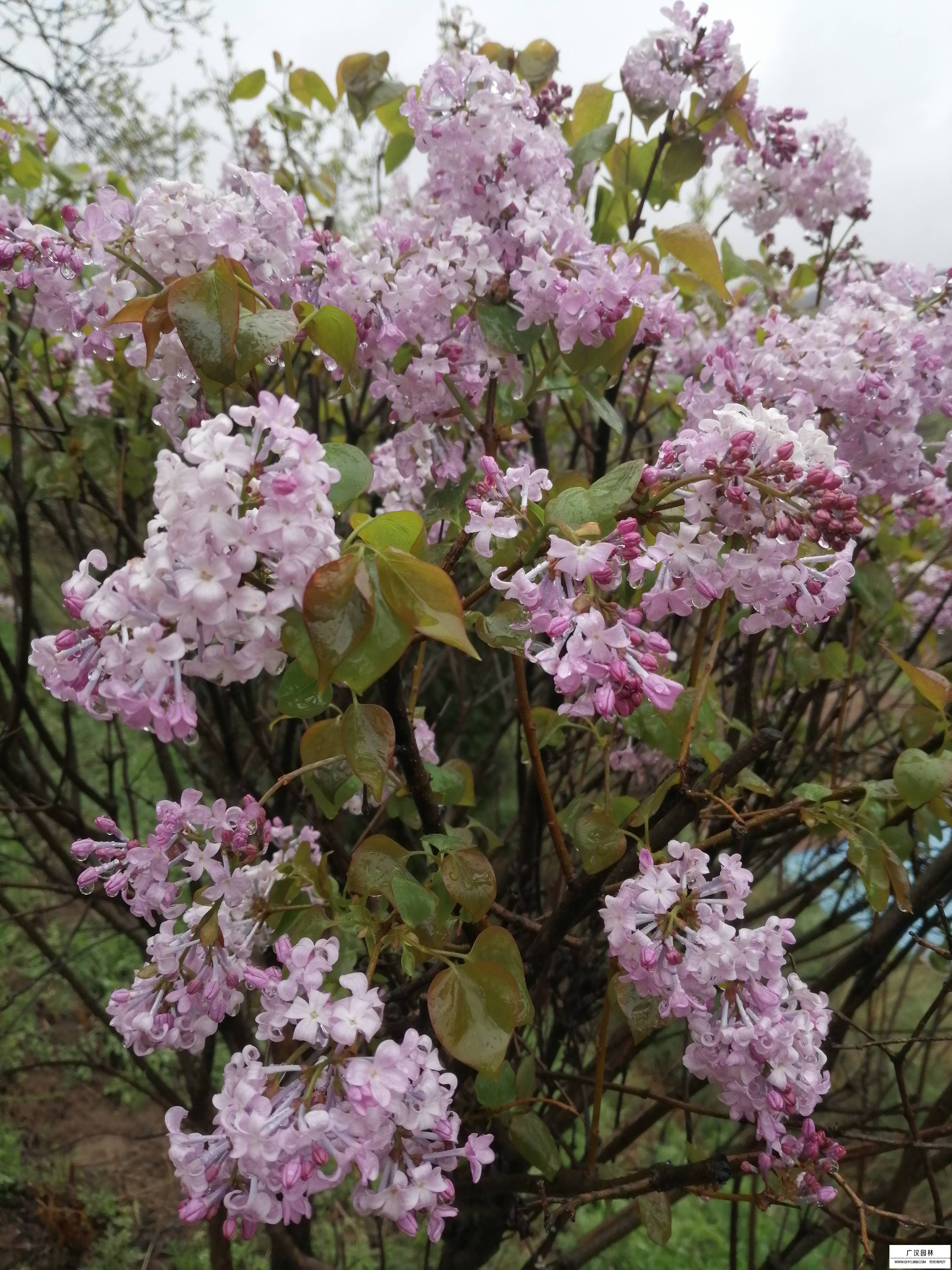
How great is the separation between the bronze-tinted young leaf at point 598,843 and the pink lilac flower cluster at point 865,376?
59cm

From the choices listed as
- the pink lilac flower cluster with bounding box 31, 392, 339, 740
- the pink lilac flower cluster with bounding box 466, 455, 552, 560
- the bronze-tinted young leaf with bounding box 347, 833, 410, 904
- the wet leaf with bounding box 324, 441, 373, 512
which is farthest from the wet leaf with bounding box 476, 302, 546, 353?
the bronze-tinted young leaf with bounding box 347, 833, 410, 904

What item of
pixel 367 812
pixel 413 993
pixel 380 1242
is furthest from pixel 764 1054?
pixel 380 1242

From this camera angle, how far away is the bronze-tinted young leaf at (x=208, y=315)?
679mm

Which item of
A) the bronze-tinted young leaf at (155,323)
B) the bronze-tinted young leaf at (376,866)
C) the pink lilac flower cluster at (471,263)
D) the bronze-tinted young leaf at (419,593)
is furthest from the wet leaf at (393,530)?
the pink lilac flower cluster at (471,263)

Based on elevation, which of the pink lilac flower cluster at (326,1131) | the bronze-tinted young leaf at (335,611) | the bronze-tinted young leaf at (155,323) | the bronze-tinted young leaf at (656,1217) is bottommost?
the bronze-tinted young leaf at (656,1217)

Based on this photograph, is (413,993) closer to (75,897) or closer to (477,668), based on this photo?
(75,897)

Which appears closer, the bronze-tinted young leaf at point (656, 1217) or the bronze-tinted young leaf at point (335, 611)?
the bronze-tinted young leaf at point (335, 611)

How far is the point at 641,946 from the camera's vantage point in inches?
32.7

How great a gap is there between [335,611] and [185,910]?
0.46 meters

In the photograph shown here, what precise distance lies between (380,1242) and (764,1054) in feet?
3.32

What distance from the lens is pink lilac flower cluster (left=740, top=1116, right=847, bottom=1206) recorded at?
89cm

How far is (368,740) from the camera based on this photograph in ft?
2.32

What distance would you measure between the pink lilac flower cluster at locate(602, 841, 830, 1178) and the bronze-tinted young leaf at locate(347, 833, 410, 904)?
0.74 feet

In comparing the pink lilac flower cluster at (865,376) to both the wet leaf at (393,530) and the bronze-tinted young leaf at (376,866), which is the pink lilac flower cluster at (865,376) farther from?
the bronze-tinted young leaf at (376,866)
